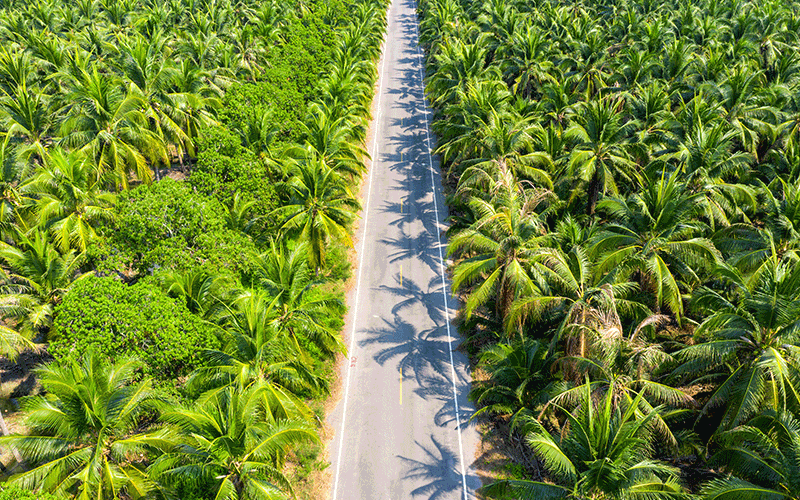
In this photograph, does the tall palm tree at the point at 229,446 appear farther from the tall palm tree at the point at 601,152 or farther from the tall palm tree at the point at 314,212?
the tall palm tree at the point at 601,152

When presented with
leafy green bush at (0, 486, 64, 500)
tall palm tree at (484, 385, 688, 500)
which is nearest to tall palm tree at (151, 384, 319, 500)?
leafy green bush at (0, 486, 64, 500)

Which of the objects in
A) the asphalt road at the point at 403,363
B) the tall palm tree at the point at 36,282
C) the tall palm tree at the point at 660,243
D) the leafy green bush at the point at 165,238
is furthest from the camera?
the leafy green bush at the point at 165,238

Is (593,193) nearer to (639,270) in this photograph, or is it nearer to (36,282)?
(639,270)

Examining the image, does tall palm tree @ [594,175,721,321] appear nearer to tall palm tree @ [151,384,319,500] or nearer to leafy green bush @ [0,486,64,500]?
tall palm tree @ [151,384,319,500]

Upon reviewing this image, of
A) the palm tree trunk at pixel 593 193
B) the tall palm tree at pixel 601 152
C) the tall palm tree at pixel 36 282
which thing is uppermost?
the tall palm tree at pixel 601 152

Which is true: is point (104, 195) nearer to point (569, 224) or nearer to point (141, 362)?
point (141, 362)

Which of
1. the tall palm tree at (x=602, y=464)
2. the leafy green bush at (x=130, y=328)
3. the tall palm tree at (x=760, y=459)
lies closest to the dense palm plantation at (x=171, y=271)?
the leafy green bush at (x=130, y=328)

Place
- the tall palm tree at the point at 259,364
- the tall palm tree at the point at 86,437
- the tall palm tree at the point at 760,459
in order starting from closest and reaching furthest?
the tall palm tree at the point at 760,459, the tall palm tree at the point at 86,437, the tall palm tree at the point at 259,364
